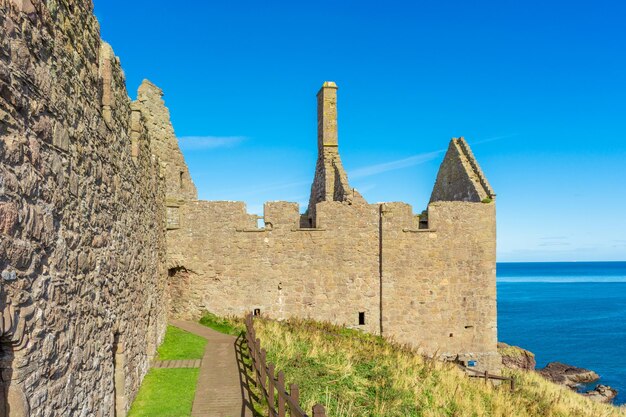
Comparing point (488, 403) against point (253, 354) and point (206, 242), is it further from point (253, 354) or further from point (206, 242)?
A: point (206, 242)

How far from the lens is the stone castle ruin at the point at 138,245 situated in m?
4.02

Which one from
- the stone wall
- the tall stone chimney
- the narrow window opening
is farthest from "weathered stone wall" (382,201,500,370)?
the narrow window opening

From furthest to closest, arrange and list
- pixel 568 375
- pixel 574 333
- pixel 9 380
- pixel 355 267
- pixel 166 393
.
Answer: pixel 574 333
pixel 568 375
pixel 355 267
pixel 166 393
pixel 9 380

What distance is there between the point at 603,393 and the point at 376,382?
2222 cm

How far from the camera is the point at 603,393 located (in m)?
27.2

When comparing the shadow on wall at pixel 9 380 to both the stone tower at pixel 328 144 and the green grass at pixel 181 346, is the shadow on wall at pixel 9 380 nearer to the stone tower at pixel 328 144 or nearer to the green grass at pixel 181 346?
the green grass at pixel 181 346

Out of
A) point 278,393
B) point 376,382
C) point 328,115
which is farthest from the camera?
point 328,115

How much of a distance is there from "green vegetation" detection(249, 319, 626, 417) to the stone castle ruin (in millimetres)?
2238

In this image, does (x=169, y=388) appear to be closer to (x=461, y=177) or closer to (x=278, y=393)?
(x=278, y=393)

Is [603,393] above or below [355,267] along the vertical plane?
below

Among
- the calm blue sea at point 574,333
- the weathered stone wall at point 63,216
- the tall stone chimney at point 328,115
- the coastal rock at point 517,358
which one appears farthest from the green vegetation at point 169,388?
the calm blue sea at point 574,333

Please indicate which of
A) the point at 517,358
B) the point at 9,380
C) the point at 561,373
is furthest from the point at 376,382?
the point at 561,373

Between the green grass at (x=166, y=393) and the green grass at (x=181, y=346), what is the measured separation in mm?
1275

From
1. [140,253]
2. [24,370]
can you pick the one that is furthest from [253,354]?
[24,370]
